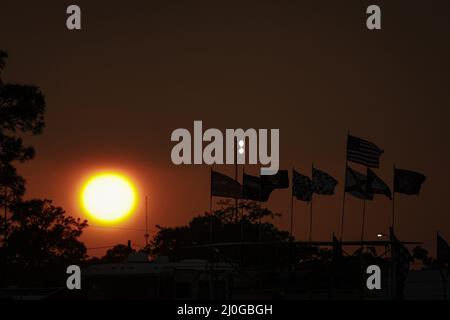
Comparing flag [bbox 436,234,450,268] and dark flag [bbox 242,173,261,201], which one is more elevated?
dark flag [bbox 242,173,261,201]

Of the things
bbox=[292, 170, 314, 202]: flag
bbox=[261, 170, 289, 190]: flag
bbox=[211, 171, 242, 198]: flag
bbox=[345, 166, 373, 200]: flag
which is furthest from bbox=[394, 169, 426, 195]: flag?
bbox=[211, 171, 242, 198]: flag

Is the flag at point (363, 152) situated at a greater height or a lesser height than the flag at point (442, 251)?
greater

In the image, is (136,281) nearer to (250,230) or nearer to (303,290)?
(303,290)

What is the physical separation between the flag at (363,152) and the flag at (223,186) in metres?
8.59

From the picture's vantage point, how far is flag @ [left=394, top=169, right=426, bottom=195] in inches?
2406

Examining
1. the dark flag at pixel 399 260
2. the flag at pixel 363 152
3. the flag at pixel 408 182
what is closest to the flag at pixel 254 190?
the flag at pixel 363 152

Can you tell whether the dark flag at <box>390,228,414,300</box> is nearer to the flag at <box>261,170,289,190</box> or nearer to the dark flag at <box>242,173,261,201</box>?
the flag at <box>261,170,289,190</box>

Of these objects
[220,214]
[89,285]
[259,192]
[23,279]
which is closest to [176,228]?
[220,214]

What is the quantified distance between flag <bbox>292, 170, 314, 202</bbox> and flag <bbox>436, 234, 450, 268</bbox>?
895 centimetres

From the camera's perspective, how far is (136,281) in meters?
52.0

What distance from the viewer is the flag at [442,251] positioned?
6444 cm

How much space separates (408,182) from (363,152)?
3.25 meters

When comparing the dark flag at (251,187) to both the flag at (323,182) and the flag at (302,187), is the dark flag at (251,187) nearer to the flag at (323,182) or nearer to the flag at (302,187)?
the flag at (302,187)

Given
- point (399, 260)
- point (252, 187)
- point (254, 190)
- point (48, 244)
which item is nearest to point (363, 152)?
point (254, 190)
